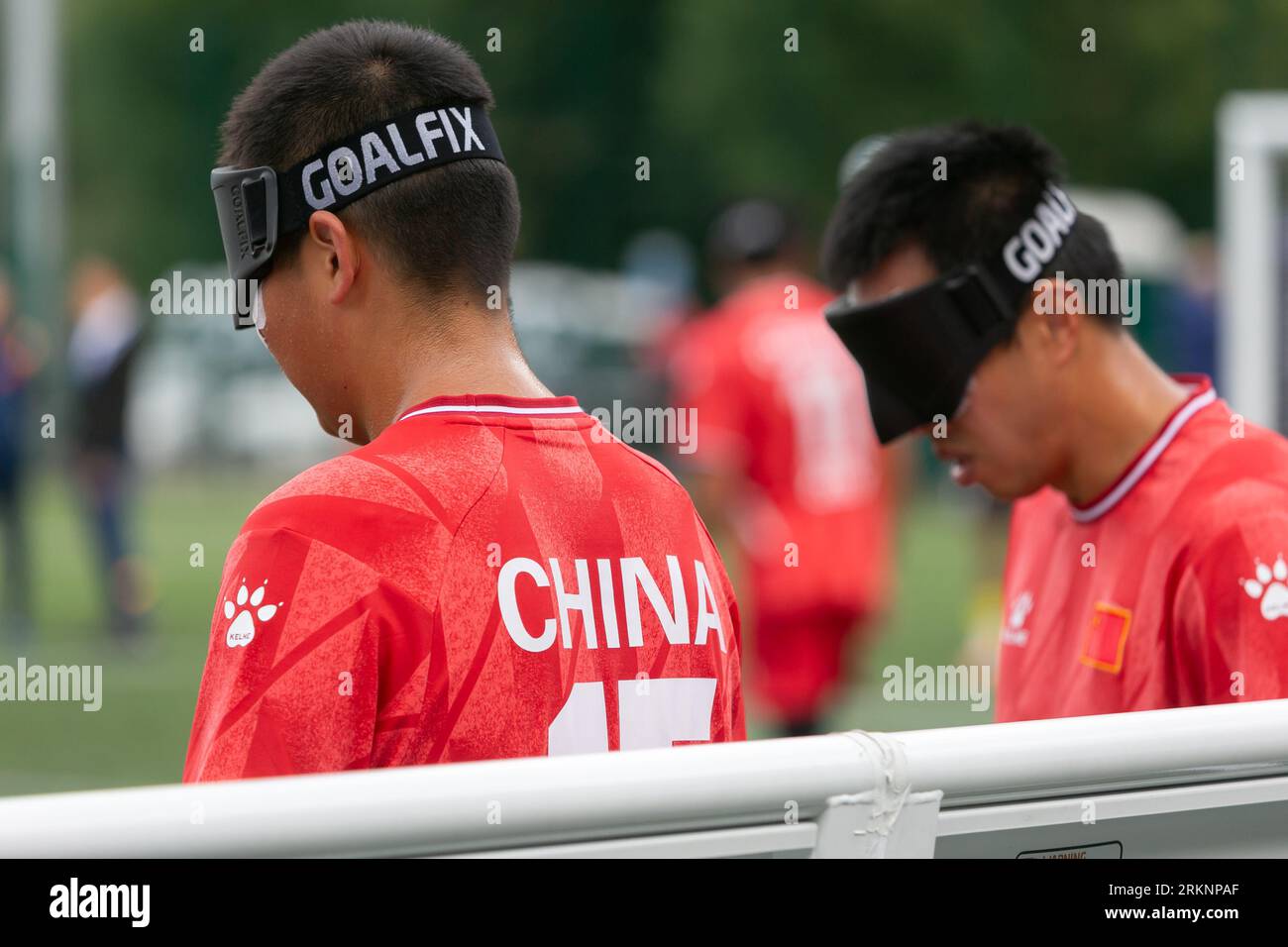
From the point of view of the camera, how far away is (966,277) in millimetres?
3506

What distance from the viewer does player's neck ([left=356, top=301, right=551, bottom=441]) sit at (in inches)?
95.0

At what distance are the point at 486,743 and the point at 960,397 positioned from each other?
1.62 meters

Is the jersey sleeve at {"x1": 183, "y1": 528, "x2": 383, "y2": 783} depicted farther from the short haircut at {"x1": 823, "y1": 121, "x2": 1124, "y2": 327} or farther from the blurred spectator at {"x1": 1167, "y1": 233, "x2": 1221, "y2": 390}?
the blurred spectator at {"x1": 1167, "y1": 233, "x2": 1221, "y2": 390}

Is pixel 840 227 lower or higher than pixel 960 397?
higher

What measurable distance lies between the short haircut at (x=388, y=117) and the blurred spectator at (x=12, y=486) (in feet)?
39.9

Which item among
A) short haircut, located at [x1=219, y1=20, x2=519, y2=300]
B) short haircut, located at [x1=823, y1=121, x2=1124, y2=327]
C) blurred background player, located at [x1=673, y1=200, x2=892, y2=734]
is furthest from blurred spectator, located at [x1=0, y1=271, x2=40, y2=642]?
short haircut, located at [x1=219, y1=20, x2=519, y2=300]

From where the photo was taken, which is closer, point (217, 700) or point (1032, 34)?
point (217, 700)

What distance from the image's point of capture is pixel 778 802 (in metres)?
1.81

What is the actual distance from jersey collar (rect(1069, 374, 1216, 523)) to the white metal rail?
1242 mm

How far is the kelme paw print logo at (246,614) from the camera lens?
82.7 inches

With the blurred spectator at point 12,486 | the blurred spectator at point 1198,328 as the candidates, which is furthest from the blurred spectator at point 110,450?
the blurred spectator at point 1198,328

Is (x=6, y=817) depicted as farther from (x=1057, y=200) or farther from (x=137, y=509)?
(x=137, y=509)
